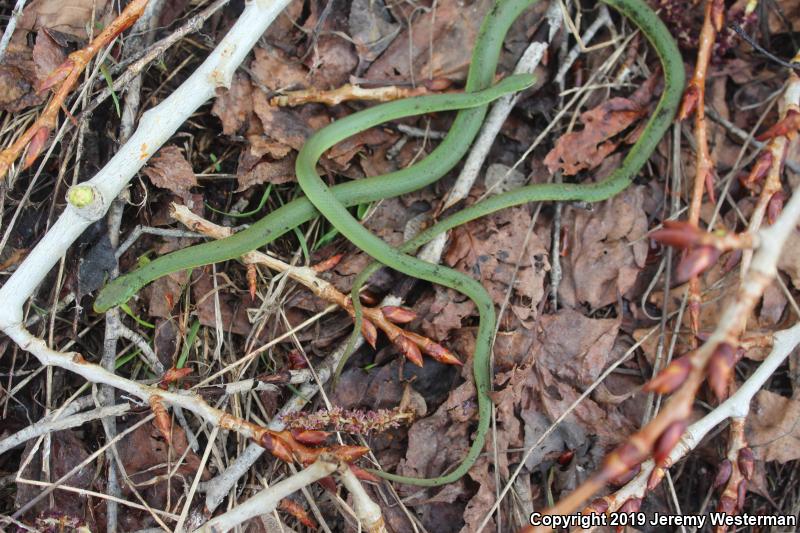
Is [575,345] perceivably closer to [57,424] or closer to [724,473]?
[724,473]

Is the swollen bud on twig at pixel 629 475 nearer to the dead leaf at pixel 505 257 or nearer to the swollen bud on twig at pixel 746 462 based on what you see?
the swollen bud on twig at pixel 746 462

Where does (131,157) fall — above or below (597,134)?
above

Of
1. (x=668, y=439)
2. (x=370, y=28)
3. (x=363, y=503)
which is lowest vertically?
(x=363, y=503)

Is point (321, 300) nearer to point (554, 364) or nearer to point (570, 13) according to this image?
point (554, 364)

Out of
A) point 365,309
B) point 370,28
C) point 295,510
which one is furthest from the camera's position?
point 370,28

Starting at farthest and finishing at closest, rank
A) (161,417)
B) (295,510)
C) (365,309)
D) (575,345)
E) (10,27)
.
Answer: (575,345), (365,309), (10,27), (295,510), (161,417)

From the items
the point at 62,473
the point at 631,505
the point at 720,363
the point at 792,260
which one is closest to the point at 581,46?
the point at 792,260

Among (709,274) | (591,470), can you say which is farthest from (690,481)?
(709,274)
